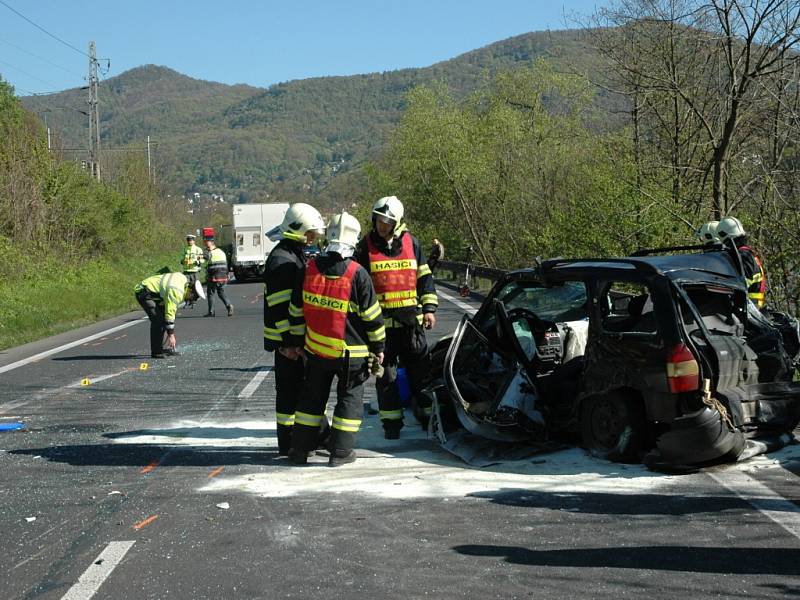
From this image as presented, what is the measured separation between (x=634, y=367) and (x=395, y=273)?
2224 mm

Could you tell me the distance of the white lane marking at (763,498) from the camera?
5.70 meters

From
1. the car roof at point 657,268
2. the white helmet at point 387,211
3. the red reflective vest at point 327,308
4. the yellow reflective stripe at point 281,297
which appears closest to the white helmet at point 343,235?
the red reflective vest at point 327,308

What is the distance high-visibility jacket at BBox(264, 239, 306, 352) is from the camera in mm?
7770

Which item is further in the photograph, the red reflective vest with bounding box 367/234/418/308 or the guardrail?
the guardrail

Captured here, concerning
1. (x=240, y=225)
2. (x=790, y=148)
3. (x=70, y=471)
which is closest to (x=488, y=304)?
(x=70, y=471)

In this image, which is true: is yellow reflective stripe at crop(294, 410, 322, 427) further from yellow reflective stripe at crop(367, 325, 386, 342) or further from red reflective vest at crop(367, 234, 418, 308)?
red reflective vest at crop(367, 234, 418, 308)

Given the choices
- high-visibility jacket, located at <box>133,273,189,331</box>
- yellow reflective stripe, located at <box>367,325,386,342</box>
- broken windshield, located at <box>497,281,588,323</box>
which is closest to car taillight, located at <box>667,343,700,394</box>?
broken windshield, located at <box>497,281,588,323</box>

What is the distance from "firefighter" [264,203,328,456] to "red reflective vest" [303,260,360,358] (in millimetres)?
248

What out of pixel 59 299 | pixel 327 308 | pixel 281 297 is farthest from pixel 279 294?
pixel 59 299

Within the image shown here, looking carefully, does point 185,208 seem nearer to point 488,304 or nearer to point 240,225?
point 240,225

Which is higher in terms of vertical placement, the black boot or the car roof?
the car roof

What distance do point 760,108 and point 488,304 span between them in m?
10.6

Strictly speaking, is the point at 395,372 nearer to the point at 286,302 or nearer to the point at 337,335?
the point at 337,335

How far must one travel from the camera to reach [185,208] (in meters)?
84.0
